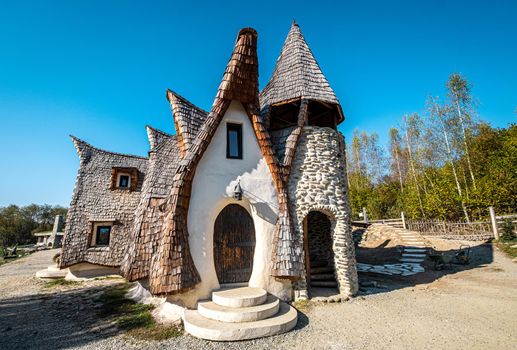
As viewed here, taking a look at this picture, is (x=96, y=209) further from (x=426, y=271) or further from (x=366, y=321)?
(x=426, y=271)

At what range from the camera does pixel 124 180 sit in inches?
546

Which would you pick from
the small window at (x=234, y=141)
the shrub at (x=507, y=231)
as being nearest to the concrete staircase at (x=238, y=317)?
the small window at (x=234, y=141)

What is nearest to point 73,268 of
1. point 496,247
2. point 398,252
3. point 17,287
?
point 17,287

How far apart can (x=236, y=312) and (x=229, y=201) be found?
10.3 feet

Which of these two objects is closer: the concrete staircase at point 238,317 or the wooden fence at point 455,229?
the concrete staircase at point 238,317

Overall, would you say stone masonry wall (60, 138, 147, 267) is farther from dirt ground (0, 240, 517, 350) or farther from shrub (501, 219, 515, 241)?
shrub (501, 219, 515, 241)

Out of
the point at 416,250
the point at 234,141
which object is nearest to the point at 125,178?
the point at 234,141

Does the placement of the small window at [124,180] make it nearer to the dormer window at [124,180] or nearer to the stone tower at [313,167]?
the dormer window at [124,180]

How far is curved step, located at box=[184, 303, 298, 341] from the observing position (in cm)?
496

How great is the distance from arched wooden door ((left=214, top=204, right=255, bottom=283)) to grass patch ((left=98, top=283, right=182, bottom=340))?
2.05 meters

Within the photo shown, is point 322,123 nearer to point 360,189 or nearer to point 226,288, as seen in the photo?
point 226,288

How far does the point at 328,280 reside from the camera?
889 cm

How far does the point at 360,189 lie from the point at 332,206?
95.2 ft

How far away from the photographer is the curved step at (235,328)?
4961 mm
